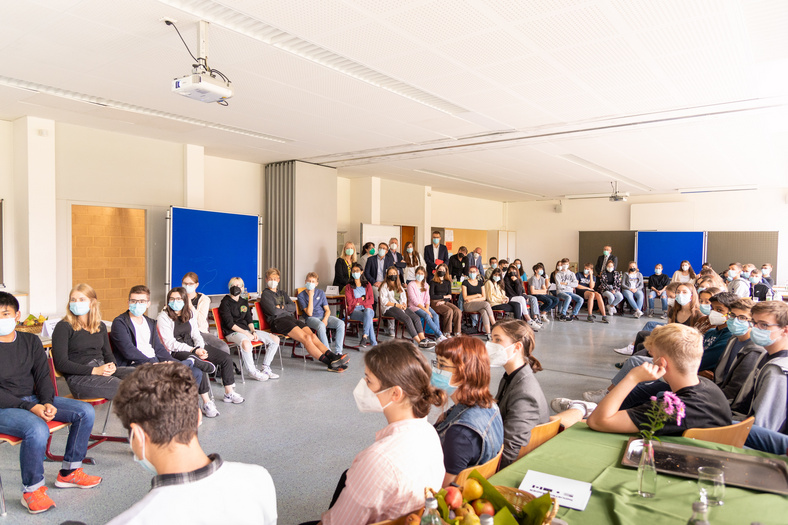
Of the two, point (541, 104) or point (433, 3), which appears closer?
point (433, 3)

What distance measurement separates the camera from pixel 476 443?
6.32 ft

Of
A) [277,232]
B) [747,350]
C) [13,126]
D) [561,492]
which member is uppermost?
[13,126]

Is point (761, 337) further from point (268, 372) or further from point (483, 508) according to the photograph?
point (268, 372)

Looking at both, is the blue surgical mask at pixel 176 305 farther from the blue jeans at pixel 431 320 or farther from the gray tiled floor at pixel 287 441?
the blue jeans at pixel 431 320

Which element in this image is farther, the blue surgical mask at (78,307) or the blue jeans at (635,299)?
the blue jeans at (635,299)

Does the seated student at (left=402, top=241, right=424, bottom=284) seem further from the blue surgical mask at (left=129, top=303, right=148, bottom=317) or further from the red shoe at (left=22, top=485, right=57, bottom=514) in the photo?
the red shoe at (left=22, top=485, right=57, bottom=514)

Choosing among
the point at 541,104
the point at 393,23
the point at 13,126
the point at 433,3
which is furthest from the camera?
the point at 13,126

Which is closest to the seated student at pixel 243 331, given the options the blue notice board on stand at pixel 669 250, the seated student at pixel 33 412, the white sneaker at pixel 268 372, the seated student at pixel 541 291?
the white sneaker at pixel 268 372

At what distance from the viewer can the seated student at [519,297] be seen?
9383 millimetres

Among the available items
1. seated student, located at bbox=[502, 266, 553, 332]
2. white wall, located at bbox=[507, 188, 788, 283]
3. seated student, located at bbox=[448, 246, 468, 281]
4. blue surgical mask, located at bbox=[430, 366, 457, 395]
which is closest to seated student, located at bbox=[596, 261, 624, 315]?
seated student, located at bbox=[502, 266, 553, 332]

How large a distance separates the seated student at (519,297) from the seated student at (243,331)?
5098mm

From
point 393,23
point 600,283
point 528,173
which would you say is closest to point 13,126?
point 393,23

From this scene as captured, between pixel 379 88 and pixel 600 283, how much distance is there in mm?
8412

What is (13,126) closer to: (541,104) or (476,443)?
(541,104)
